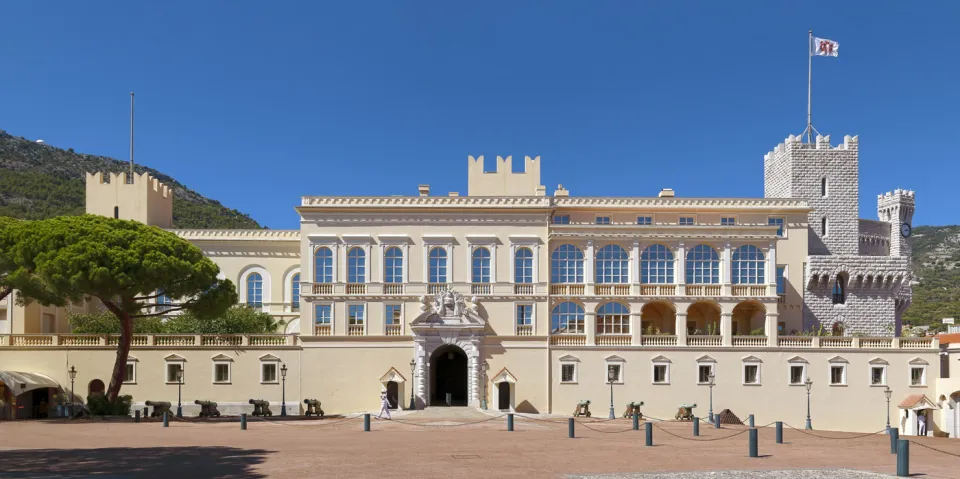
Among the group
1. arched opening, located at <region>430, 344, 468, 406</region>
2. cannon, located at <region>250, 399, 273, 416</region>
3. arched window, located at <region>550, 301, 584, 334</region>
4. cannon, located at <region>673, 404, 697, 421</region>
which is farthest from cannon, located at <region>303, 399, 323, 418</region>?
cannon, located at <region>673, 404, 697, 421</region>

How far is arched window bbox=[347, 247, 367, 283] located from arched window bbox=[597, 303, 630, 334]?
13861 mm

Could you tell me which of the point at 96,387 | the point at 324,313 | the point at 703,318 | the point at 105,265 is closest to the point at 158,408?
the point at 96,387

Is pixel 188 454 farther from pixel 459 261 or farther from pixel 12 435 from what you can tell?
pixel 459 261

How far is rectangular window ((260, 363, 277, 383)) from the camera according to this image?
52.1 meters

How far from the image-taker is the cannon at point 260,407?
48.9m

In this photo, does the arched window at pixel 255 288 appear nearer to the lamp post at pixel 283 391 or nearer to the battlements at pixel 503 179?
the lamp post at pixel 283 391

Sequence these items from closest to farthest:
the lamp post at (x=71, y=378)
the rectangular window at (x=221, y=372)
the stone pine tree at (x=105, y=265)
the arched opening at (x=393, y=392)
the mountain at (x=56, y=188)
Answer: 1. the stone pine tree at (x=105, y=265)
2. the lamp post at (x=71, y=378)
3. the arched opening at (x=393, y=392)
4. the rectangular window at (x=221, y=372)
5. the mountain at (x=56, y=188)

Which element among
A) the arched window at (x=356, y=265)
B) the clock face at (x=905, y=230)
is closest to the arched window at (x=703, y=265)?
the arched window at (x=356, y=265)

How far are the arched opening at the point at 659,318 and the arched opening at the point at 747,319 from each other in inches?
151

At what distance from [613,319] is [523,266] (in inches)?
241

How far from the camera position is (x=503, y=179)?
186 feet

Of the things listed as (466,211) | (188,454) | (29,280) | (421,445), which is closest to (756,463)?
(421,445)

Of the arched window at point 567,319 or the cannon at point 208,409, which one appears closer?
the cannon at point 208,409

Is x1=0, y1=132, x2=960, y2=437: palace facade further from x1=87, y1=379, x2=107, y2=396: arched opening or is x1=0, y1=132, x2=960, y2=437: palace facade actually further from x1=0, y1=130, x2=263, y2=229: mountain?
x1=0, y1=130, x2=263, y2=229: mountain
